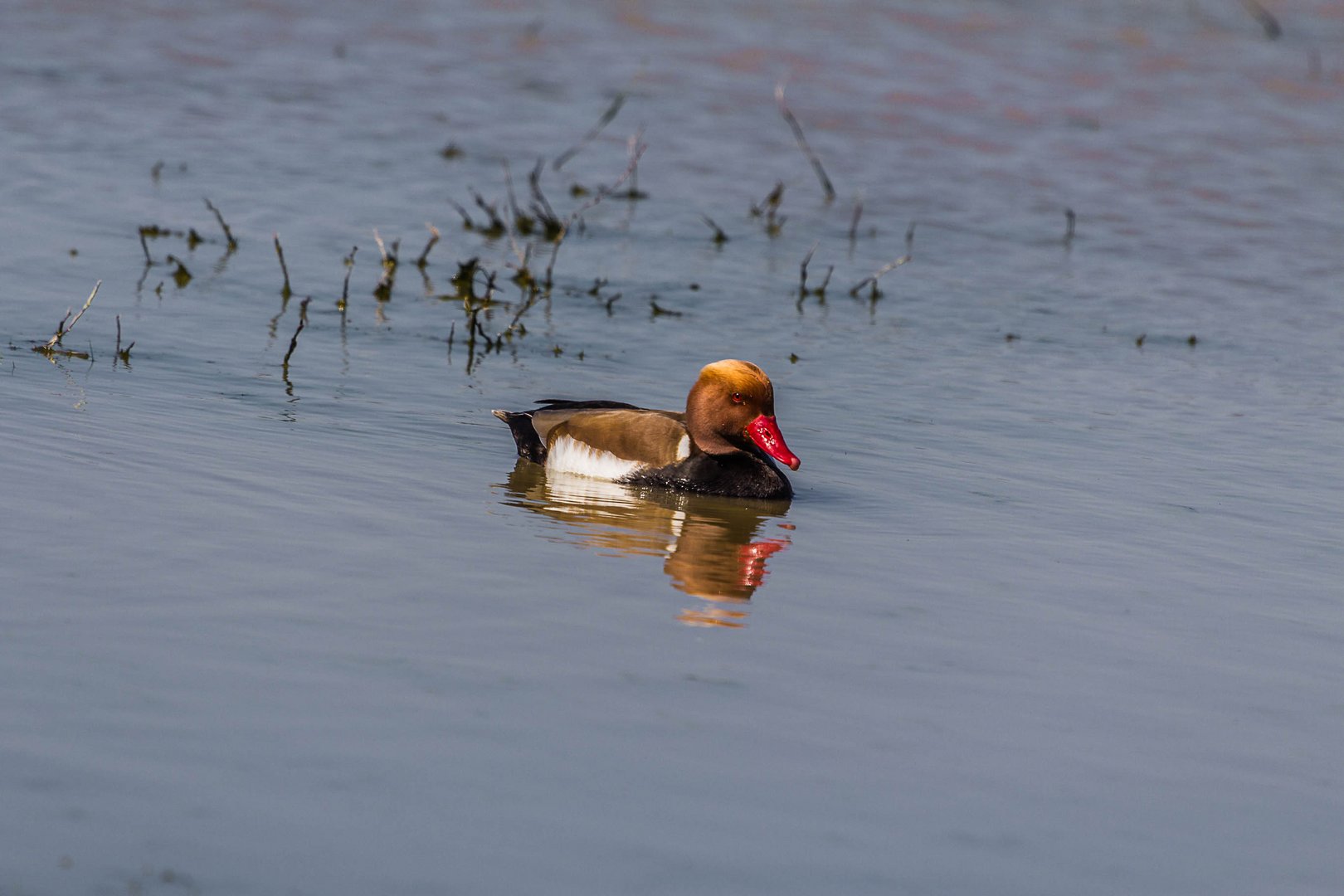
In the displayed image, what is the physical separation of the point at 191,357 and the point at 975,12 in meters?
19.4

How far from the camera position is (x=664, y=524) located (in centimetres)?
852

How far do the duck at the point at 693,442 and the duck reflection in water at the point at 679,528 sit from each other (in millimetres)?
71

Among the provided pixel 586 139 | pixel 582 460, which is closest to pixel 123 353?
pixel 582 460

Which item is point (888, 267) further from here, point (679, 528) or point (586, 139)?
point (679, 528)

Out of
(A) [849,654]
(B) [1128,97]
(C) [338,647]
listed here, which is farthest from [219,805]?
(B) [1128,97]

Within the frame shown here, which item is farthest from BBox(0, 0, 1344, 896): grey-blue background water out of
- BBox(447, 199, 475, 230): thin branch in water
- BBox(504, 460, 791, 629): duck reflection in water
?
BBox(447, 199, 475, 230): thin branch in water

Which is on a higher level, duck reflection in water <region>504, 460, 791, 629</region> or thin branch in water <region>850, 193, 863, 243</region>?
thin branch in water <region>850, 193, 863, 243</region>

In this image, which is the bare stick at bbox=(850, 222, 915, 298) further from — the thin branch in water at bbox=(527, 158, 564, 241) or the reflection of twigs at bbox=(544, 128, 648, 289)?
the thin branch in water at bbox=(527, 158, 564, 241)

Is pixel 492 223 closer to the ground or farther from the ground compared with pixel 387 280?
farther from the ground

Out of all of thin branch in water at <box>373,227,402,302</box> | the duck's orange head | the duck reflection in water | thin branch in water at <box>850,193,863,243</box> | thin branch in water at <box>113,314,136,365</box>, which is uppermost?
thin branch in water at <box>850,193,863,243</box>

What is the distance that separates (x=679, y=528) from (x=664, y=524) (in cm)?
9

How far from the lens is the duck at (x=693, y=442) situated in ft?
30.3

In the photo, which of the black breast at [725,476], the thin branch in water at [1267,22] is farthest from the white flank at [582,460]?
the thin branch in water at [1267,22]

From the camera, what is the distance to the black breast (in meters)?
9.12
